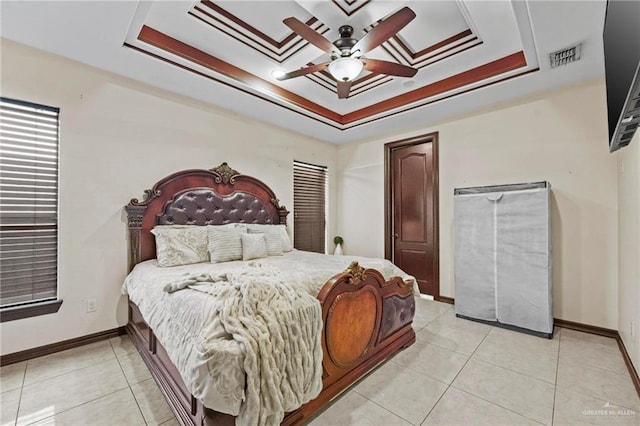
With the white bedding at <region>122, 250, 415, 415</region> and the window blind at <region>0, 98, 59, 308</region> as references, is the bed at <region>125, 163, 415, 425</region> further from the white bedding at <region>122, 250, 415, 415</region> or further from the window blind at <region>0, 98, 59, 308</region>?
the window blind at <region>0, 98, 59, 308</region>

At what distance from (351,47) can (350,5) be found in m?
0.31

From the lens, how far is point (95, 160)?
2.66 m

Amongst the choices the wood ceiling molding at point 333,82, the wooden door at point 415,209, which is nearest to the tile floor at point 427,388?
the wooden door at point 415,209

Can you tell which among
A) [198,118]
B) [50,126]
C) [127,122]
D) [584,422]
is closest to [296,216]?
[198,118]

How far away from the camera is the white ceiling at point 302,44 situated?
6.84ft

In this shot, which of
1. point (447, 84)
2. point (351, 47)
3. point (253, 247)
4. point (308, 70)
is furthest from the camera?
point (447, 84)

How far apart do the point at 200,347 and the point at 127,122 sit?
107 inches

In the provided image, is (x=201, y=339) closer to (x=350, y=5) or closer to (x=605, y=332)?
(x=350, y=5)

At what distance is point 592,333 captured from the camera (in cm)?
284

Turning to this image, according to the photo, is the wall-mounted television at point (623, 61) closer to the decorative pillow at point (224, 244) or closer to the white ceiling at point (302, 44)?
the white ceiling at point (302, 44)

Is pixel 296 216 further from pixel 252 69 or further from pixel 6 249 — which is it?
pixel 6 249

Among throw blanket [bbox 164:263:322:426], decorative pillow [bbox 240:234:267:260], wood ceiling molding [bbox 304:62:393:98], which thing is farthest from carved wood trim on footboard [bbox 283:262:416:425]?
wood ceiling molding [bbox 304:62:393:98]

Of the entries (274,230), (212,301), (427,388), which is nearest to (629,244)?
(427,388)

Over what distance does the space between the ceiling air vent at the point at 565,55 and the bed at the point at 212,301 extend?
97.1 inches
